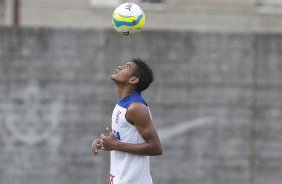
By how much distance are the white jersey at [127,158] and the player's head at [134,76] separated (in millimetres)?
138

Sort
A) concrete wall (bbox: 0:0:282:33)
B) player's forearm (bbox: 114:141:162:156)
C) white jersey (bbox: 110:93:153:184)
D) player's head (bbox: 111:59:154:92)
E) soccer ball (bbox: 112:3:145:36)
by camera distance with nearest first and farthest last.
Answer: player's forearm (bbox: 114:141:162:156) < white jersey (bbox: 110:93:153:184) < player's head (bbox: 111:59:154:92) < soccer ball (bbox: 112:3:145:36) < concrete wall (bbox: 0:0:282:33)

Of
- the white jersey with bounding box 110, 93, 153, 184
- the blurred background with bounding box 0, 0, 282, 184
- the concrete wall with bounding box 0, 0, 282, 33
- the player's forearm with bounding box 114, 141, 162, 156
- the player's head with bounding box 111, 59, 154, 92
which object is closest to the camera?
the player's forearm with bounding box 114, 141, 162, 156

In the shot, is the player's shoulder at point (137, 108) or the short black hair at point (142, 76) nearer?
the player's shoulder at point (137, 108)

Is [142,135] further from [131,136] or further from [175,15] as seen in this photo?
[175,15]

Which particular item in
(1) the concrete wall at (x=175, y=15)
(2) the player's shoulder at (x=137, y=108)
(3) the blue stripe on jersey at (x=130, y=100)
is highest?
(1) the concrete wall at (x=175, y=15)

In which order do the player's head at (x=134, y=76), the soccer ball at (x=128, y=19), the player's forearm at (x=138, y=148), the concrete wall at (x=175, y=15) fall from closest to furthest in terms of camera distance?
the player's forearm at (x=138, y=148) → the player's head at (x=134, y=76) → the soccer ball at (x=128, y=19) → the concrete wall at (x=175, y=15)

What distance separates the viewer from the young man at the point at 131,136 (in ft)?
22.4

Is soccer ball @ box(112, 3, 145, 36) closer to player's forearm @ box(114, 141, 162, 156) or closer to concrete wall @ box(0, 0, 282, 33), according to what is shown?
player's forearm @ box(114, 141, 162, 156)

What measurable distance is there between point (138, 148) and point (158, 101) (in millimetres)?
4331

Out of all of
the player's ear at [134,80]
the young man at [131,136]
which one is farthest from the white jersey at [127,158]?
the player's ear at [134,80]

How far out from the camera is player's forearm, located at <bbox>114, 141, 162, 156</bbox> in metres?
6.80

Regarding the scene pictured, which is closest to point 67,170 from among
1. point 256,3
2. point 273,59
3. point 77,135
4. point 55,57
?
point 77,135

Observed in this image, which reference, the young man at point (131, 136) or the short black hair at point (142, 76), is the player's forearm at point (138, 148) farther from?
the short black hair at point (142, 76)

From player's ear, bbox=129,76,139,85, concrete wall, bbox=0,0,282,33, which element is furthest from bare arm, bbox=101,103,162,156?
concrete wall, bbox=0,0,282,33
